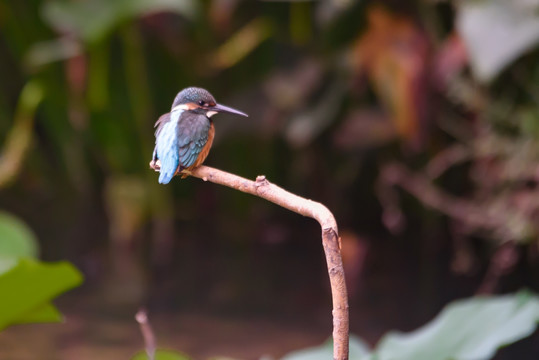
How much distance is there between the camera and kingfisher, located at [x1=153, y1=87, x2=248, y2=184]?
1.07ft

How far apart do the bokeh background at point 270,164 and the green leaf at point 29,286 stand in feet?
2.68

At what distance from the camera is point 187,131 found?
33cm

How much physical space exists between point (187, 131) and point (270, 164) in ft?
4.11

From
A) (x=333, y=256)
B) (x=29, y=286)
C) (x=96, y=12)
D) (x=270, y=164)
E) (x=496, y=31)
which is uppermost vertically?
(x=96, y=12)

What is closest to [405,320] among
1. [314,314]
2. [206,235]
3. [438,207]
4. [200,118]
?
[314,314]

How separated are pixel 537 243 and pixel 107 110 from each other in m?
1.05

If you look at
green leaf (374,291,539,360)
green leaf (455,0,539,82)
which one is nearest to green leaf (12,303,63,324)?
green leaf (374,291,539,360)

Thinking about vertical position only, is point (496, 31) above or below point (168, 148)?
above

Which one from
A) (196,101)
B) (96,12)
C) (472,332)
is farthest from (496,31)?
(196,101)

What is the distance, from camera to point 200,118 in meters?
0.34

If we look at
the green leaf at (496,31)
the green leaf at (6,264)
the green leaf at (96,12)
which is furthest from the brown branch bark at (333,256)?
the green leaf at (96,12)

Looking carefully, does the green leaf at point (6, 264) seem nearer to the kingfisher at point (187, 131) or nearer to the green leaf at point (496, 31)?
the kingfisher at point (187, 131)

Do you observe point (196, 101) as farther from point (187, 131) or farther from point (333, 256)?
point (333, 256)

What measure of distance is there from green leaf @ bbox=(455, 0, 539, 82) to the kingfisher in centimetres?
81
